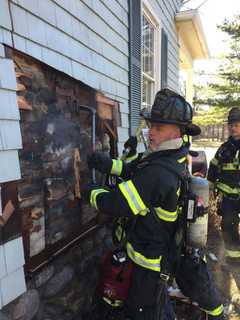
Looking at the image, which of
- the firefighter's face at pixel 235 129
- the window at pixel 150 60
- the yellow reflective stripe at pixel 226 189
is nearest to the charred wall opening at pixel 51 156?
the firefighter's face at pixel 235 129

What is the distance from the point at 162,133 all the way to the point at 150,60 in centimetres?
431

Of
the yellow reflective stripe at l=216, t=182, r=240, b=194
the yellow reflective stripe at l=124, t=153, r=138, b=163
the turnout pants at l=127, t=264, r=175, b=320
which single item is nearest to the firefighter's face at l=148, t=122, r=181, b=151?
the yellow reflective stripe at l=124, t=153, r=138, b=163

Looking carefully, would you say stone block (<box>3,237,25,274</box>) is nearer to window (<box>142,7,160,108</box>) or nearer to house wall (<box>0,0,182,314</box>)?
house wall (<box>0,0,182,314</box>)

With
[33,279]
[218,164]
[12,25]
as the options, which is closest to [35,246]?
[33,279]

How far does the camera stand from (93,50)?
11.6 feet

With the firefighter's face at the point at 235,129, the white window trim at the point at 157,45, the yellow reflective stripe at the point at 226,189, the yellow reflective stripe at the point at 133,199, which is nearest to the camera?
the yellow reflective stripe at the point at 133,199

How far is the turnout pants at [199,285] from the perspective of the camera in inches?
109

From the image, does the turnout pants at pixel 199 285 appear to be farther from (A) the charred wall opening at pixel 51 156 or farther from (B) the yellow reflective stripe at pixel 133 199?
(A) the charred wall opening at pixel 51 156

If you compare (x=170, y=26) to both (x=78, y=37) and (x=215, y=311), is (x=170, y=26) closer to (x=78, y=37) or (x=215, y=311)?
(x=78, y=37)

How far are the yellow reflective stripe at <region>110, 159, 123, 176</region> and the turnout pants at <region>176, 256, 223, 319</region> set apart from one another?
88cm

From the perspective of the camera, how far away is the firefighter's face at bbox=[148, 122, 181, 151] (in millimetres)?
2514

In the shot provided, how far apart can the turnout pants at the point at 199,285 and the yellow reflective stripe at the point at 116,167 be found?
0.88 m

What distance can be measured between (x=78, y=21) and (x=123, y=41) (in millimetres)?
1407

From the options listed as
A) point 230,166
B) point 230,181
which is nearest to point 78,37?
point 230,166
